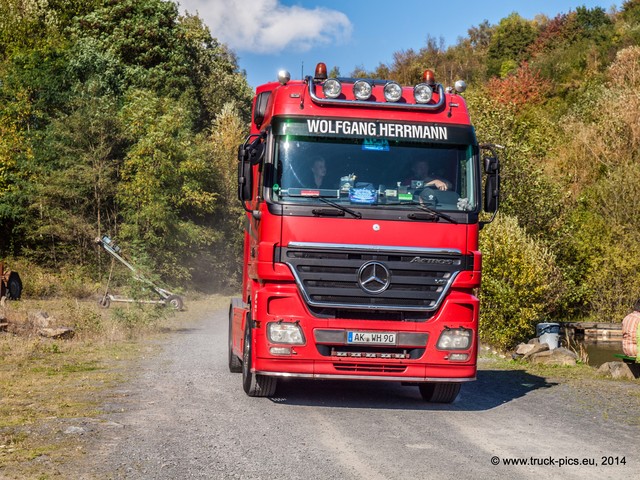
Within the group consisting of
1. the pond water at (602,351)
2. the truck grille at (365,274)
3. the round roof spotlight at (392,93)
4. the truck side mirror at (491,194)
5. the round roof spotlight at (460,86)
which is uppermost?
the round roof spotlight at (460,86)

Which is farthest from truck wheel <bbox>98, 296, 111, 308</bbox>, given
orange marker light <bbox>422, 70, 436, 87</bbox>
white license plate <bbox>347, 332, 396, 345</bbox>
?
white license plate <bbox>347, 332, 396, 345</bbox>

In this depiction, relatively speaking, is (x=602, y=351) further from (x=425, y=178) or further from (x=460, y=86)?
(x=425, y=178)

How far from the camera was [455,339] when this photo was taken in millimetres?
10766

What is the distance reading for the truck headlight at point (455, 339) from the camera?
35.2 feet

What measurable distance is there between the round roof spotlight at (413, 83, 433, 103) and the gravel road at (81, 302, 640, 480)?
388 centimetres

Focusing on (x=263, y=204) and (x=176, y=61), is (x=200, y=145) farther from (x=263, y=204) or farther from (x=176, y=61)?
(x=263, y=204)

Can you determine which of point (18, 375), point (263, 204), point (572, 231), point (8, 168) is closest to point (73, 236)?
point (8, 168)

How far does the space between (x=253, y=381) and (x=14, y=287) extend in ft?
77.5

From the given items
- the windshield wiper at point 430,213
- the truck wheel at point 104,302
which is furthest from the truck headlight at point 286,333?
the truck wheel at point 104,302

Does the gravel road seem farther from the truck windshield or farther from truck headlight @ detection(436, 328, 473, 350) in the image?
the truck windshield

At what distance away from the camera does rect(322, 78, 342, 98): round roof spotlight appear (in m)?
11.1

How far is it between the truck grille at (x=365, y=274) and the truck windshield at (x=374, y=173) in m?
0.58

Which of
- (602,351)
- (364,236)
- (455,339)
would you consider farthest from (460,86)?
(602,351)

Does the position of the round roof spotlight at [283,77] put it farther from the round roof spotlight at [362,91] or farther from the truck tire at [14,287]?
the truck tire at [14,287]
